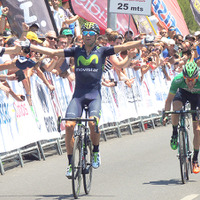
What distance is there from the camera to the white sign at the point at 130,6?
16.6m

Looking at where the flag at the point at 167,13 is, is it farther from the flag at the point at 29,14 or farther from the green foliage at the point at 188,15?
the green foliage at the point at 188,15

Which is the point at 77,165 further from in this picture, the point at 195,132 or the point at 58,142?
the point at 58,142

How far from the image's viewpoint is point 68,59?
48.4ft

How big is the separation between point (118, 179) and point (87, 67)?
6.63ft

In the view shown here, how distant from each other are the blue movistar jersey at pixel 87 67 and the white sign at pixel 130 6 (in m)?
7.35

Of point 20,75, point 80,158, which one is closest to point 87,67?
point 80,158

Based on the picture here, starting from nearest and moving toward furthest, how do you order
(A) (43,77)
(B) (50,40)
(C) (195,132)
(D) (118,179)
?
1. (D) (118,179)
2. (C) (195,132)
3. (A) (43,77)
4. (B) (50,40)

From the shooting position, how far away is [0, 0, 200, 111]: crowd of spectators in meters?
11.5

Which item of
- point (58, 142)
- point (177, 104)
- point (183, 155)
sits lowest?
point (58, 142)

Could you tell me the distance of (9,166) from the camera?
12203 millimetres

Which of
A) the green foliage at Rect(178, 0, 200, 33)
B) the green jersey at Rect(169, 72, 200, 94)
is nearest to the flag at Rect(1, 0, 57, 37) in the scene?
the green jersey at Rect(169, 72, 200, 94)

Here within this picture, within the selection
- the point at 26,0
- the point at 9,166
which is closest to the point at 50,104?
the point at 9,166

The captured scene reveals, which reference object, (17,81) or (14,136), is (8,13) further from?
(14,136)

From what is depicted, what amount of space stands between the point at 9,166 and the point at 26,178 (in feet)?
4.93
